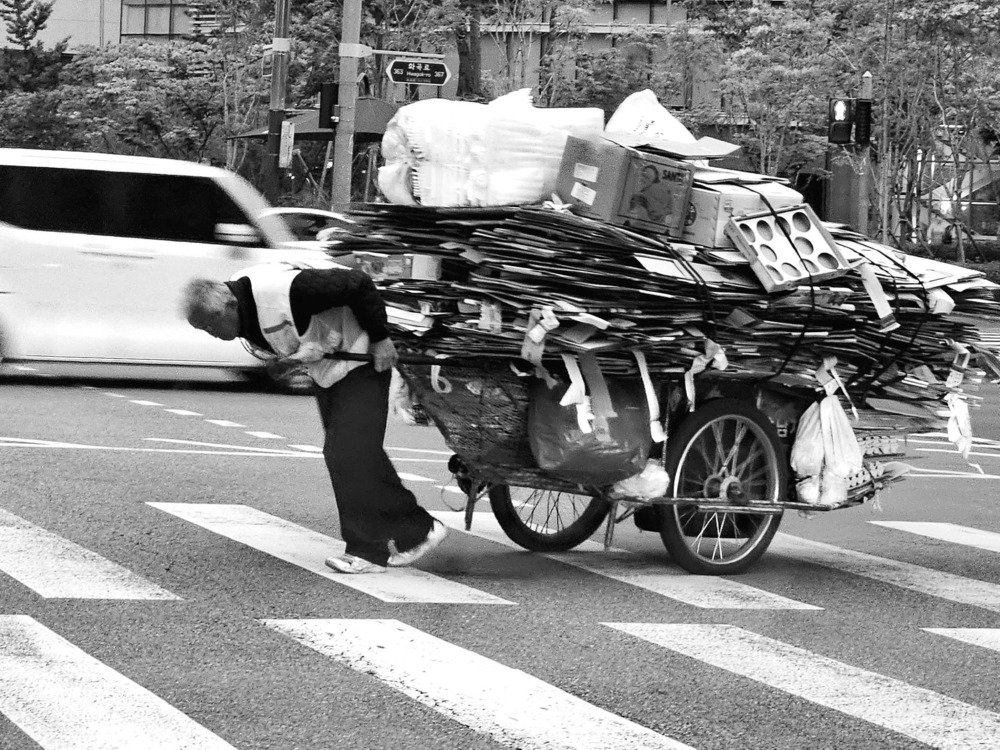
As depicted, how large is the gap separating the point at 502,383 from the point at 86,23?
62.3m

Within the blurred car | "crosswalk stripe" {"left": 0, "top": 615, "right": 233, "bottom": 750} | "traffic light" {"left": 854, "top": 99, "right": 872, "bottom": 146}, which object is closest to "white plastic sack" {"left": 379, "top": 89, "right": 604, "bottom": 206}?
"crosswalk stripe" {"left": 0, "top": 615, "right": 233, "bottom": 750}

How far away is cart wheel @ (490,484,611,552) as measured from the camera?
309 inches

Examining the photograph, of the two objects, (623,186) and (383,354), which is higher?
(623,186)

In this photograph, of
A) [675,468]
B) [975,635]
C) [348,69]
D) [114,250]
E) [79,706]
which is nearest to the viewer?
[79,706]

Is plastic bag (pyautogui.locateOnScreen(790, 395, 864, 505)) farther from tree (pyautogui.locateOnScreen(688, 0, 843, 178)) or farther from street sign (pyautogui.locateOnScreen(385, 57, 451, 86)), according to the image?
tree (pyautogui.locateOnScreen(688, 0, 843, 178))

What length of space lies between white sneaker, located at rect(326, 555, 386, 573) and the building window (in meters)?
58.5

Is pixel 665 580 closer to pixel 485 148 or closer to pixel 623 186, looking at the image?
pixel 623 186

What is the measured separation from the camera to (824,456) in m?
7.56

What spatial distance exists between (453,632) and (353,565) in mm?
1081

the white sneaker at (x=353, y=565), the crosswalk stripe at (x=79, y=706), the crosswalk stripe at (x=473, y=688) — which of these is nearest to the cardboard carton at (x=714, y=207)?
the white sneaker at (x=353, y=565)

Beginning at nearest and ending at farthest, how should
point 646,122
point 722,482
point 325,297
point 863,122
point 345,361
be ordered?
1. point 325,297
2. point 345,361
3. point 722,482
4. point 646,122
5. point 863,122

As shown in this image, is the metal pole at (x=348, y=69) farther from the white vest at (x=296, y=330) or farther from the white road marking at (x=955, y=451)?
the white vest at (x=296, y=330)

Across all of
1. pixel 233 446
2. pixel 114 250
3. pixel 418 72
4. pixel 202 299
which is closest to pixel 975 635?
pixel 202 299

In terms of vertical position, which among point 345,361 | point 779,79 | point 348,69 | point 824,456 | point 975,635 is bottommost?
point 975,635
